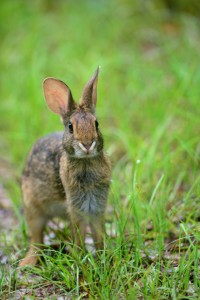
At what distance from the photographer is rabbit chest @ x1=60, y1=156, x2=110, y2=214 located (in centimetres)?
420

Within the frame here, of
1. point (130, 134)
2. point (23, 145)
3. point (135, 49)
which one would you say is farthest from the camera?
point (135, 49)

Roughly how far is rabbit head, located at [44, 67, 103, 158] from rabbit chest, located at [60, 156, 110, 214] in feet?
0.66

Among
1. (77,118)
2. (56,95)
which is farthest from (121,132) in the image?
(77,118)

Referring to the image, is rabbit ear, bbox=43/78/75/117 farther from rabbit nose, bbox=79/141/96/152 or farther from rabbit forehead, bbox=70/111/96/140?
rabbit nose, bbox=79/141/96/152

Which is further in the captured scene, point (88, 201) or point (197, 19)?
point (197, 19)

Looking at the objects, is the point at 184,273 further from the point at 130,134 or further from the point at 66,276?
the point at 130,134

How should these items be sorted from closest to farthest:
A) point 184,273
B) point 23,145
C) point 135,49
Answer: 1. point 184,273
2. point 23,145
3. point 135,49

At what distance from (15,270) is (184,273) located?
1159 millimetres

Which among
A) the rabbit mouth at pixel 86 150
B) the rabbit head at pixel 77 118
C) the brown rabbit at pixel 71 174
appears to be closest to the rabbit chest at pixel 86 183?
the brown rabbit at pixel 71 174

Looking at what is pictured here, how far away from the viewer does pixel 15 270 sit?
13.4 ft

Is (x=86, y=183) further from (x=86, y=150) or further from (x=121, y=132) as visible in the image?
(x=121, y=132)

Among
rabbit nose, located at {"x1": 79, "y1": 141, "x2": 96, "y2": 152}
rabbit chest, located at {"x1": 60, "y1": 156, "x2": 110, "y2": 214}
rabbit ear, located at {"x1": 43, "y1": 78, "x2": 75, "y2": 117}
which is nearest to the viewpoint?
rabbit nose, located at {"x1": 79, "y1": 141, "x2": 96, "y2": 152}

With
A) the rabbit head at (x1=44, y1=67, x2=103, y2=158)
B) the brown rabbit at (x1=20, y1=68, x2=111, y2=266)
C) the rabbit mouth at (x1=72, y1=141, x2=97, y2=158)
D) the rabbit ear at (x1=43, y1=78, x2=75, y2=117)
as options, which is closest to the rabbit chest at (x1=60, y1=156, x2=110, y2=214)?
the brown rabbit at (x1=20, y1=68, x2=111, y2=266)

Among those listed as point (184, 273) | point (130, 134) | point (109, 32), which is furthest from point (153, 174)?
point (109, 32)
